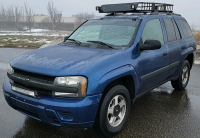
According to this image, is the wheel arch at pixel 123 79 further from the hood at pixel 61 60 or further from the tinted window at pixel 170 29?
the tinted window at pixel 170 29

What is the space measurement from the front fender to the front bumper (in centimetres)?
14

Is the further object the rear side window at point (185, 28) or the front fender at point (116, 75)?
the rear side window at point (185, 28)

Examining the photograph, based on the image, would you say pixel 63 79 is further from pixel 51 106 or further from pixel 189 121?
pixel 189 121

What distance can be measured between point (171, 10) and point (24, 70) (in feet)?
13.1

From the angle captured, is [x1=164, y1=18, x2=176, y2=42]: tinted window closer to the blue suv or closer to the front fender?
the blue suv

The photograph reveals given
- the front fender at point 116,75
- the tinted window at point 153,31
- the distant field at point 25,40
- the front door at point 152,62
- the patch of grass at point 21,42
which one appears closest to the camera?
the front fender at point 116,75

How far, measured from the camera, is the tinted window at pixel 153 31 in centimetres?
365

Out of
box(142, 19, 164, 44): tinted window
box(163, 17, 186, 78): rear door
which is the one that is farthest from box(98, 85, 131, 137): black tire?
box(163, 17, 186, 78): rear door

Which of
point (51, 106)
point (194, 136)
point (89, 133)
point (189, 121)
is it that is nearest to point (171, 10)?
point (189, 121)

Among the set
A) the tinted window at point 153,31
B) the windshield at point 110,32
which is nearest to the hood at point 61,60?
the windshield at point 110,32

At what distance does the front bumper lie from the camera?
245 cm

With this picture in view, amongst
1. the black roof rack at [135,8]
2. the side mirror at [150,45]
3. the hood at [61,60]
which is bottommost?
the hood at [61,60]

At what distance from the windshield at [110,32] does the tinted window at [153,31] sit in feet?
0.74

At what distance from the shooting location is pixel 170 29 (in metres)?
4.37
